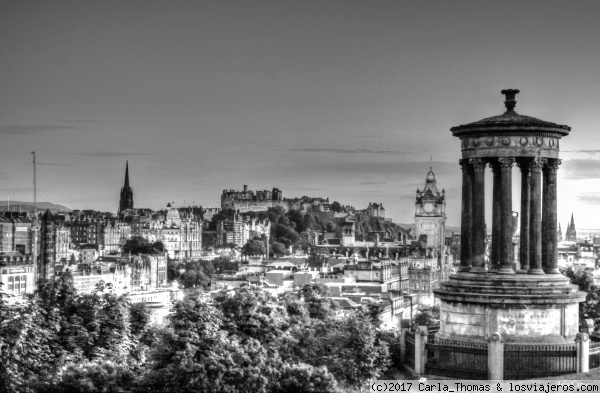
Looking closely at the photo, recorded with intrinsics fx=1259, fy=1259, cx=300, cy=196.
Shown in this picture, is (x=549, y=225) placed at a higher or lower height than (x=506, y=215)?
lower

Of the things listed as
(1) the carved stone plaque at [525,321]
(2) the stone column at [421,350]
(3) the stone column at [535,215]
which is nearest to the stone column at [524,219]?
(3) the stone column at [535,215]

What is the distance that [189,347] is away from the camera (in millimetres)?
37375

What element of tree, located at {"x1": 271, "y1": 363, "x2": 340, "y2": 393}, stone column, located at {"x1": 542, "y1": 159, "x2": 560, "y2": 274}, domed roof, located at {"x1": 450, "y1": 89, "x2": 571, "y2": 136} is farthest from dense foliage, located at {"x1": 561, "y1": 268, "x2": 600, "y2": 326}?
tree, located at {"x1": 271, "y1": 363, "x2": 340, "y2": 393}

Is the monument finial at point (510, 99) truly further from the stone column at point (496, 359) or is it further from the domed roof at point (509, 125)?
Answer: the stone column at point (496, 359)

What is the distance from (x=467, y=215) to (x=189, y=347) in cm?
977

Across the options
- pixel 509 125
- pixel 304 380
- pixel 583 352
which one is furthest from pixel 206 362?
pixel 509 125

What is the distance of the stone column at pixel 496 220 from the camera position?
39094mm

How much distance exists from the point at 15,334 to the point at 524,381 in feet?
61.5

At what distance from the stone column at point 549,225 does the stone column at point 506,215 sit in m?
1.46

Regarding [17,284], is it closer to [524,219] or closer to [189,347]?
[189,347]

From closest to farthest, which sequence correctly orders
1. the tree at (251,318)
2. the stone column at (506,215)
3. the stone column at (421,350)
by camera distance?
the stone column at (421,350), the stone column at (506,215), the tree at (251,318)

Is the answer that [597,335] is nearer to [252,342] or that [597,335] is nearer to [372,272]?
[252,342]

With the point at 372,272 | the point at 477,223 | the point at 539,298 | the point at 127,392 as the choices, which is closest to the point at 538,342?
the point at 539,298

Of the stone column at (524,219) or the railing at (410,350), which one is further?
the stone column at (524,219)
